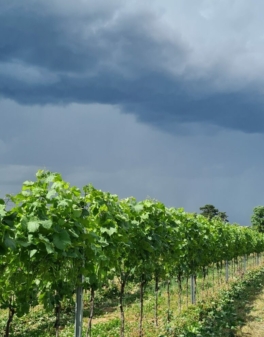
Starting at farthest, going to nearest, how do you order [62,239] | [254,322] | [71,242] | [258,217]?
[258,217] < [254,322] < [71,242] < [62,239]

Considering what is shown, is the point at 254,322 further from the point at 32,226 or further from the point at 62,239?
the point at 32,226

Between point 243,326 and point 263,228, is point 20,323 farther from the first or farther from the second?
point 263,228

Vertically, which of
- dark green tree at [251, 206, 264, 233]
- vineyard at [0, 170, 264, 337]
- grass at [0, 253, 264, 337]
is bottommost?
→ grass at [0, 253, 264, 337]

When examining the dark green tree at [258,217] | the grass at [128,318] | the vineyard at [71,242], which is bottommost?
the grass at [128,318]

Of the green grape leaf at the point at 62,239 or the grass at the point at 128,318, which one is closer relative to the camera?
the green grape leaf at the point at 62,239

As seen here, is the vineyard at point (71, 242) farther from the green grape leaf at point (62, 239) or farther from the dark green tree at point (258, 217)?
the dark green tree at point (258, 217)

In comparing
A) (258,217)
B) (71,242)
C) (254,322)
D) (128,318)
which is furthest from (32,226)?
(258,217)

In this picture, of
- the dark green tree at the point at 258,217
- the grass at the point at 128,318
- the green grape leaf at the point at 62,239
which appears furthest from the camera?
the dark green tree at the point at 258,217

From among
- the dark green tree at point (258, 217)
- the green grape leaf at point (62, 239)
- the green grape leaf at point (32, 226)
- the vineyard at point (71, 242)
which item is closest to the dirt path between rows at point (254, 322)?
the vineyard at point (71, 242)

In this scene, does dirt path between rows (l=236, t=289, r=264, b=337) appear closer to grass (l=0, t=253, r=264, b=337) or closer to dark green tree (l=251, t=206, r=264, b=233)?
grass (l=0, t=253, r=264, b=337)

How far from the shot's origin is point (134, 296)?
1906 centimetres

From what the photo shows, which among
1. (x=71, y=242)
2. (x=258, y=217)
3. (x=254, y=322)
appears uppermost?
(x=258, y=217)

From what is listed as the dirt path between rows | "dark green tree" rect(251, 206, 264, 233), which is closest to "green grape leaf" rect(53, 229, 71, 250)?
the dirt path between rows

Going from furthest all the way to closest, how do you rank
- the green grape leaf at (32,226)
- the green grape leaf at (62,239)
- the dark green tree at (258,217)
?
the dark green tree at (258,217)
the green grape leaf at (62,239)
the green grape leaf at (32,226)
